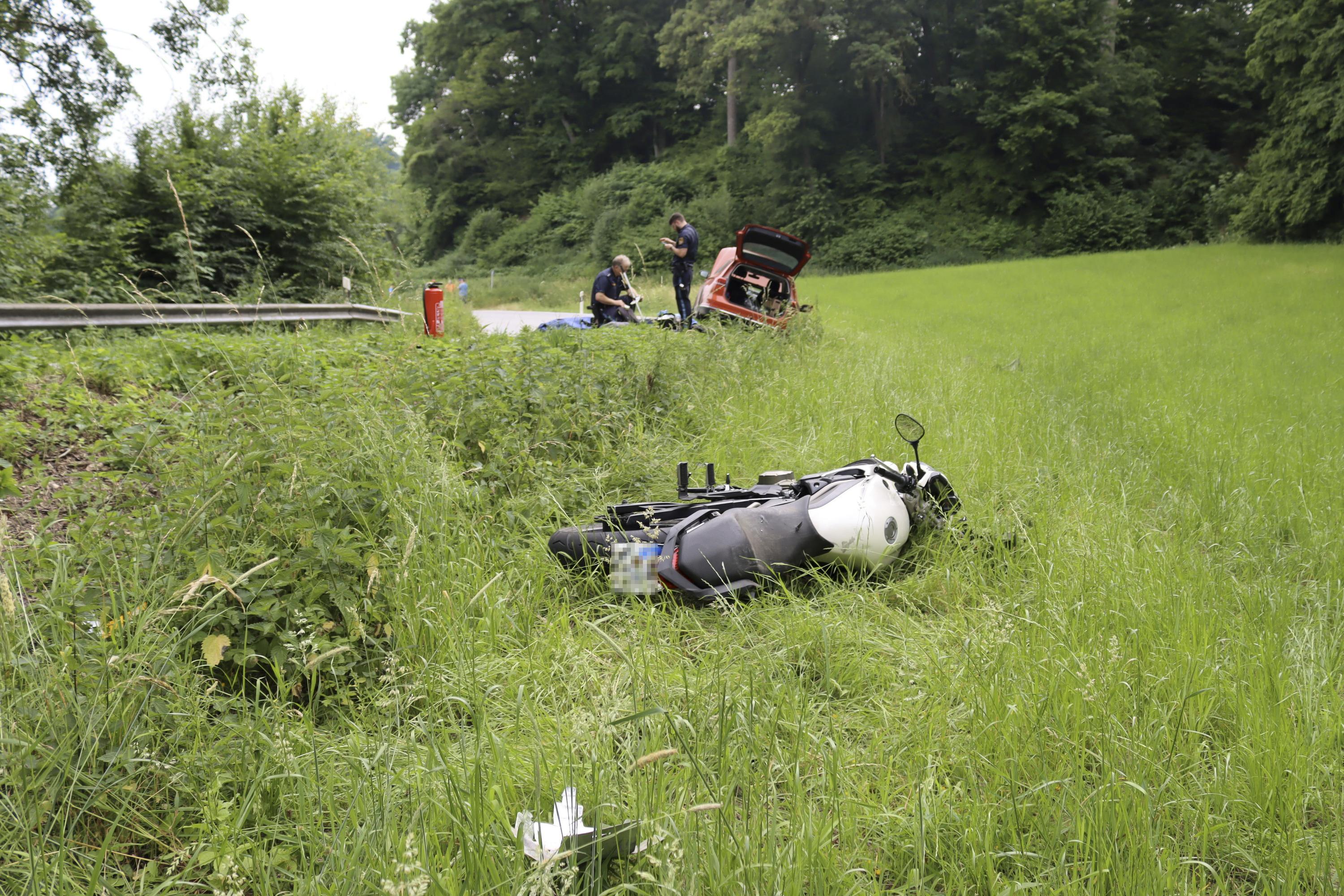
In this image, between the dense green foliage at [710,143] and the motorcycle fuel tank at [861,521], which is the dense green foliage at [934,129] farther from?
the motorcycle fuel tank at [861,521]

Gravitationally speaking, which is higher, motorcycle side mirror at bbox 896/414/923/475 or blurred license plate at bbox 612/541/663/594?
motorcycle side mirror at bbox 896/414/923/475

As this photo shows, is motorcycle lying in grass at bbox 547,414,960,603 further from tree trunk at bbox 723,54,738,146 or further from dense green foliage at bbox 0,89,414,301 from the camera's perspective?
tree trunk at bbox 723,54,738,146

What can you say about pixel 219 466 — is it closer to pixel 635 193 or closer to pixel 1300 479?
pixel 1300 479

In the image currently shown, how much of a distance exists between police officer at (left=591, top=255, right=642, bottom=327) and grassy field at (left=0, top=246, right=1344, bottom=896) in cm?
643

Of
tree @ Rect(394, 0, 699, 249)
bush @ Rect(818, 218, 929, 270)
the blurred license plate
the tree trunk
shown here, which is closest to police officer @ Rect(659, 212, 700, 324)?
the blurred license plate

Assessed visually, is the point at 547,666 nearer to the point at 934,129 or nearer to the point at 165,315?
the point at 165,315

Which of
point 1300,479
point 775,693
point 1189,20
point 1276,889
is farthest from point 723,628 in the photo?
point 1189,20

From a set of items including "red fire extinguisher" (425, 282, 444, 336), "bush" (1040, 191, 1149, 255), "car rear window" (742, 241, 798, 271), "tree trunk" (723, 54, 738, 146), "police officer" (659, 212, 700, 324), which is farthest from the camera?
"tree trunk" (723, 54, 738, 146)

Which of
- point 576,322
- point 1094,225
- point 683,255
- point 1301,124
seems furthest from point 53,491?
point 1094,225

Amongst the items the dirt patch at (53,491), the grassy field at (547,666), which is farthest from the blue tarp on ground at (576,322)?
the dirt patch at (53,491)

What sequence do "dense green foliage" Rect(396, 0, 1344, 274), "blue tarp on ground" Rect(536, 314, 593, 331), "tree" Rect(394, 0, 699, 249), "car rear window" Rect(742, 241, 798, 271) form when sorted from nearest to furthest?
"blue tarp on ground" Rect(536, 314, 593, 331), "car rear window" Rect(742, 241, 798, 271), "dense green foliage" Rect(396, 0, 1344, 274), "tree" Rect(394, 0, 699, 249)

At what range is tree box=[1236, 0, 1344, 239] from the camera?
27.9m

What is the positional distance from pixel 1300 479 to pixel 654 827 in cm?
547

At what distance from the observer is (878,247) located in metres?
43.8
